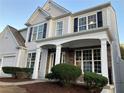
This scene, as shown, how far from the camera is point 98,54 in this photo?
11.6 metres

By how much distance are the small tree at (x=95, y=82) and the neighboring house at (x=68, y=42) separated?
0.46 m

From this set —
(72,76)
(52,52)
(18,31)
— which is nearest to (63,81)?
(72,76)

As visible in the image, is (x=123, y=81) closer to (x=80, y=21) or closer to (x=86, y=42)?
(x=86, y=42)

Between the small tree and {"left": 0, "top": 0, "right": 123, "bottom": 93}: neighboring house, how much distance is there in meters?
0.46

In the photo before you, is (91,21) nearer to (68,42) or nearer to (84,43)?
(84,43)

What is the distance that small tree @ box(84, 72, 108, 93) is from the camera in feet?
26.2

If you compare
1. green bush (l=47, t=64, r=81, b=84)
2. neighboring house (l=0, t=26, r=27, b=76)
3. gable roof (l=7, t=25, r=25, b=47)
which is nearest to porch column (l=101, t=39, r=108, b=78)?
green bush (l=47, t=64, r=81, b=84)

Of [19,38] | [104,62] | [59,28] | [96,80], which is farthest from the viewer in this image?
[19,38]

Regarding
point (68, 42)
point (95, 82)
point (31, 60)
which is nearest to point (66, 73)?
point (95, 82)

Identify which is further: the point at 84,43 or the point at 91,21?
the point at 91,21

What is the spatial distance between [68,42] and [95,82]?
4319 millimetres

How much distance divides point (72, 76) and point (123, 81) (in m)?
7.89

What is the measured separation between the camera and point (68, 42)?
1130 centimetres

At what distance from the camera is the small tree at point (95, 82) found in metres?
7.99
